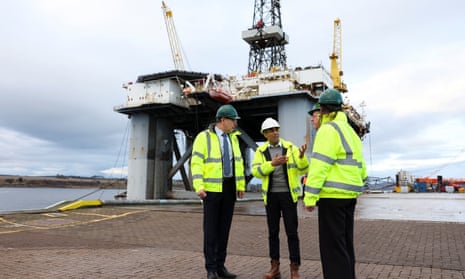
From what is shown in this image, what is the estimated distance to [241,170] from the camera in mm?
4820

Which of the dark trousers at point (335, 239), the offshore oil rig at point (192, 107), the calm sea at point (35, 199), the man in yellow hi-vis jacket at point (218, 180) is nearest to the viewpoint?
the dark trousers at point (335, 239)

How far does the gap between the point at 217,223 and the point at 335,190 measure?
75.2 inches

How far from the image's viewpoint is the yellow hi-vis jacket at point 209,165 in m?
4.55

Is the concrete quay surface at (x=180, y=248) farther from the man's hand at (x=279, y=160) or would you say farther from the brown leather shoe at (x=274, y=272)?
the man's hand at (x=279, y=160)

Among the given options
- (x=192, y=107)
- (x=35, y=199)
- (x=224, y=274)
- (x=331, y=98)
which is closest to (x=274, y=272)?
(x=224, y=274)

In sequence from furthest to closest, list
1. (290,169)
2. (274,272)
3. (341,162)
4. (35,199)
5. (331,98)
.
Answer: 1. (35,199)
2. (290,169)
3. (274,272)
4. (331,98)
5. (341,162)

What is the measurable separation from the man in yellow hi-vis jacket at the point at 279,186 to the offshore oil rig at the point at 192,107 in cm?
1980

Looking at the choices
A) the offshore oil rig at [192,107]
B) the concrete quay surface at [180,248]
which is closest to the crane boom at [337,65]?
the offshore oil rig at [192,107]

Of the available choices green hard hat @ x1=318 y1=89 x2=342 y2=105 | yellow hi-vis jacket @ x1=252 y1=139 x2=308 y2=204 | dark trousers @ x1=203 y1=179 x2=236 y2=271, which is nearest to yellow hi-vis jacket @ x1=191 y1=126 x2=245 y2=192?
dark trousers @ x1=203 y1=179 x2=236 y2=271

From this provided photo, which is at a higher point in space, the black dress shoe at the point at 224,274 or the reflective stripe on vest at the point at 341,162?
the reflective stripe on vest at the point at 341,162

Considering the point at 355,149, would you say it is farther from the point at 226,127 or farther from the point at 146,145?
the point at 146,145

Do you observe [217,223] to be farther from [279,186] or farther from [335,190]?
[335,190]

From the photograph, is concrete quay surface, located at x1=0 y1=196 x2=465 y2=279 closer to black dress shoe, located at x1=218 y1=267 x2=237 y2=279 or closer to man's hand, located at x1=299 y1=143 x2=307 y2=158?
black dress shoe, located at x1=218 y1=267 x2=237 y2=279

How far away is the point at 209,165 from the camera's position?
4641mm
